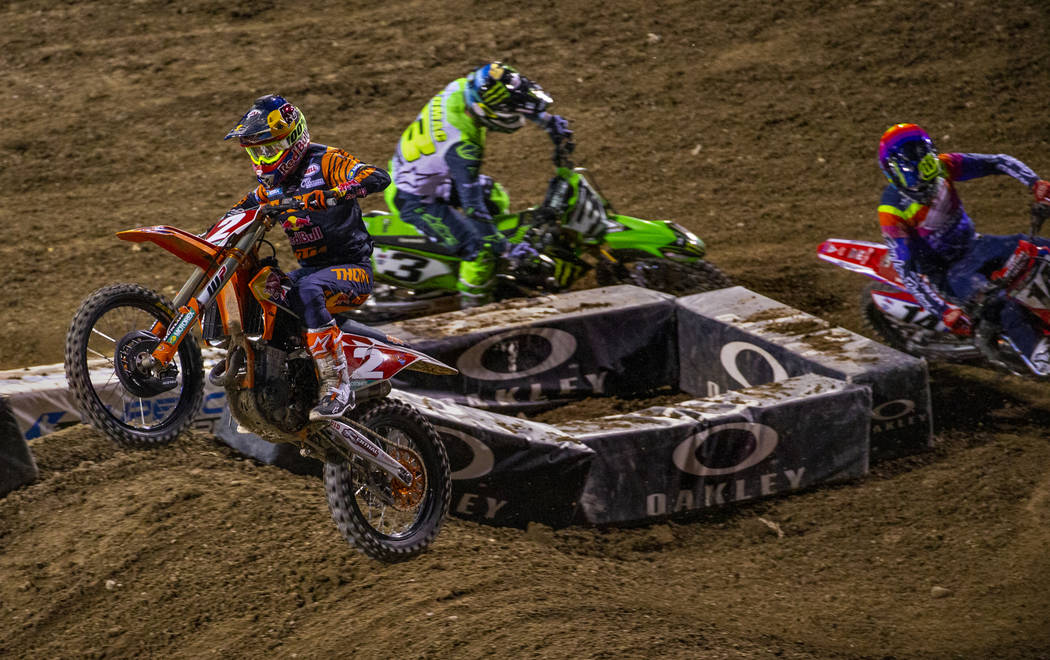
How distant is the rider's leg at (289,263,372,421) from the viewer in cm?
498

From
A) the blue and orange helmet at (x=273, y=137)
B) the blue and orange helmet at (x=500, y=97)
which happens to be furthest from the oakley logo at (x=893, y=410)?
the blue and orange helmet at (x=273, y=137)

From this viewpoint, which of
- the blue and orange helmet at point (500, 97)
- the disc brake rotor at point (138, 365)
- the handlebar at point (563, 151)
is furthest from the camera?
the handlebar at point (563, 151)

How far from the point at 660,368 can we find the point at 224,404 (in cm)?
315

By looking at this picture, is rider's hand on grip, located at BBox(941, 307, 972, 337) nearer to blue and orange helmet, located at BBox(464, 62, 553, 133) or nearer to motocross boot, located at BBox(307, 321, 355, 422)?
blue and orange helmet, located at BBox(464, 62, 553, 133)

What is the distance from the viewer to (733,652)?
5152 mm

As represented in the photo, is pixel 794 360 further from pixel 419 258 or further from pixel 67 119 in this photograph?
pixel 67 119

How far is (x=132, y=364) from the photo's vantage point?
474 centimetres

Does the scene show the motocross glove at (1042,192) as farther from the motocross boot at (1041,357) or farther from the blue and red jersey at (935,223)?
the motocross boot at (1041,357)

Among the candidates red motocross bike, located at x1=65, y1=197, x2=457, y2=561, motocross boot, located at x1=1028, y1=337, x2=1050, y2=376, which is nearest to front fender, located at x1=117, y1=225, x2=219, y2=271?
red motocross bike, located at x1=65, y1=197, x2=457, y2=561

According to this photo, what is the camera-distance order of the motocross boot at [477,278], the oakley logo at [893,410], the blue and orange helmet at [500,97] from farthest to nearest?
the motocross boot at [477,278] < the blue and orange helmet at [500,97] < the oakley logo at [893,410]

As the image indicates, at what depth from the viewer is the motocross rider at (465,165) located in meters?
8.21

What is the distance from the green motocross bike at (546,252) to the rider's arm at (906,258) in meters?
1.58

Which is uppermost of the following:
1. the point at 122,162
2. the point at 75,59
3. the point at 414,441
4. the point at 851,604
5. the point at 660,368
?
the point at 75,59

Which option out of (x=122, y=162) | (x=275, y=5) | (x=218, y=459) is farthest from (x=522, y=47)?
(x=218, y=459)
